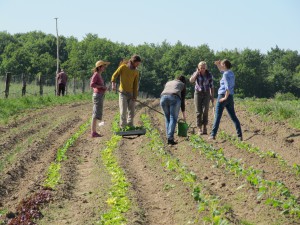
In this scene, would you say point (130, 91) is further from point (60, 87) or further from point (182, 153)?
point (60, 87)

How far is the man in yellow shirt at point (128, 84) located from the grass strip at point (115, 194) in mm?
1225

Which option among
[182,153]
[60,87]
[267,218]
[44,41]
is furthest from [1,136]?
[44,41]

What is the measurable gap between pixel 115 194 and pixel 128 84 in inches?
187

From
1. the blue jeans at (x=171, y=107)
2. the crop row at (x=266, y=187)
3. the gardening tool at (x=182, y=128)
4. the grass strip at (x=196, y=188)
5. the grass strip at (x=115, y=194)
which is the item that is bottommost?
the grass strip at (x=115, y=194)

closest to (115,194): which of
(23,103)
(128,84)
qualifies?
(128,84)

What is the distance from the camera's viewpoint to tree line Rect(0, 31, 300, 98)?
78250 mm

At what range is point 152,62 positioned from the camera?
98.7 metres

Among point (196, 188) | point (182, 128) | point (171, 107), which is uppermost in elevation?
point (171, 107)

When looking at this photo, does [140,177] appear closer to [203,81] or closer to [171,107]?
[171,107]

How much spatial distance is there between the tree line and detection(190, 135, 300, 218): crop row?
203 ft

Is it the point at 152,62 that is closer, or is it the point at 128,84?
the point at 128,84

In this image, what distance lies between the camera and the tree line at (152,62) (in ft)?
257

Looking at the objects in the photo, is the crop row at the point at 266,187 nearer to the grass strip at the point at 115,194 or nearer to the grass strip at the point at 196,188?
the grass strip at the point at 196,188

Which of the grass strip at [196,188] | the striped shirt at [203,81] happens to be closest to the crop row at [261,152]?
the striped shirt at [203,81]
